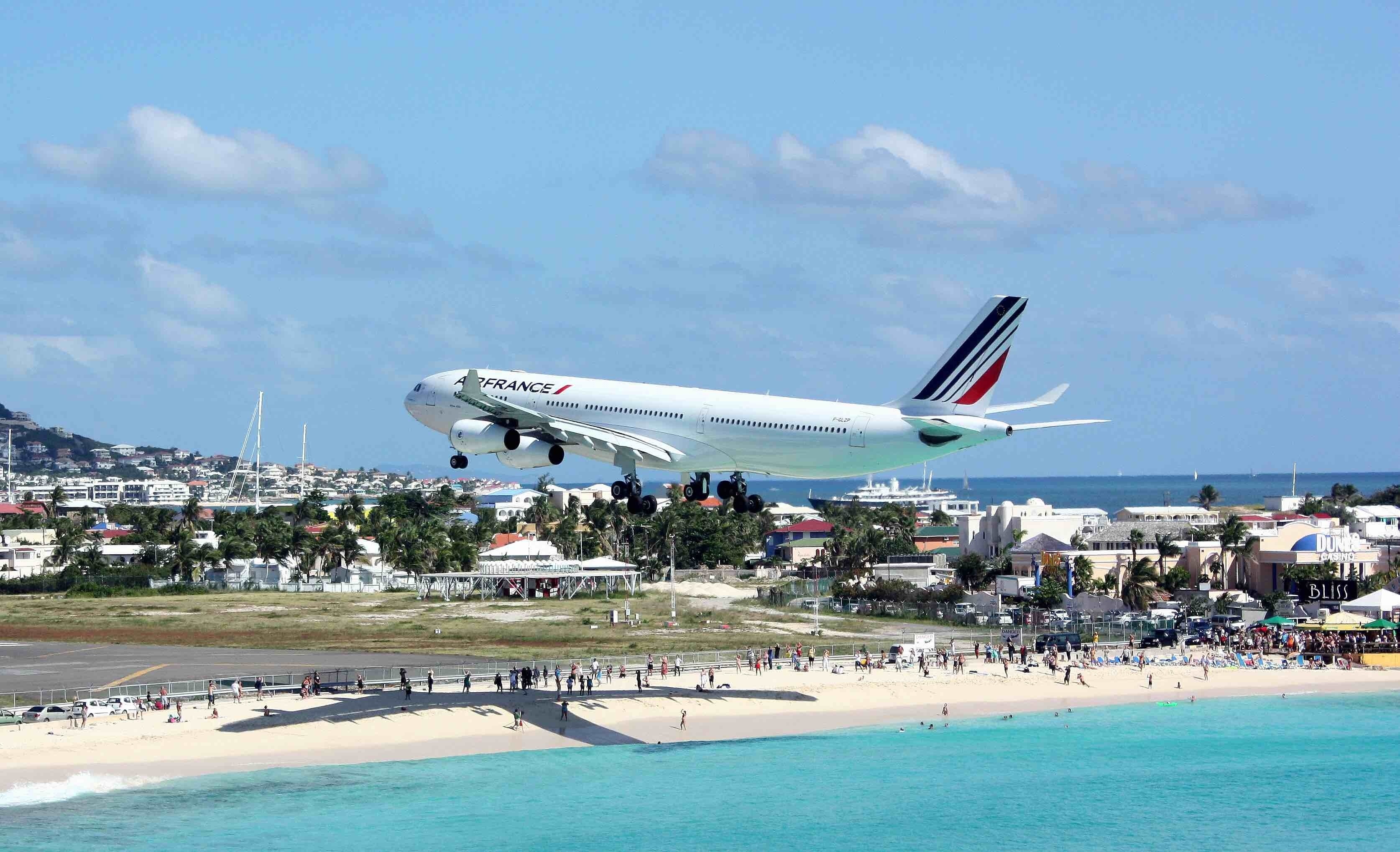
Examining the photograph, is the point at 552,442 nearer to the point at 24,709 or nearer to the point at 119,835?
the point at 119,835

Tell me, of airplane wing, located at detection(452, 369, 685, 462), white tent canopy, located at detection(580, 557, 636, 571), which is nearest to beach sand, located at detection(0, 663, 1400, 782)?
airplane wing, located at detection(452, 369, 685, 462)

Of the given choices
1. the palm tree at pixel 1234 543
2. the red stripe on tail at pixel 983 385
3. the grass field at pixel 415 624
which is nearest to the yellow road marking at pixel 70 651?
the grass field at pixel 415 624

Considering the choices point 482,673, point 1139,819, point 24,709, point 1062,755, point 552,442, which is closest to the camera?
point 552,442

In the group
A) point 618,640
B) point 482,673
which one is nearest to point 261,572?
point 618,640

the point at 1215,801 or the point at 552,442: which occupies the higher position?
the point at 552,442

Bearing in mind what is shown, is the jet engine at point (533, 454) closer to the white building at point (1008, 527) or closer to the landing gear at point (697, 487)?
the landing gear at point (697, 487)

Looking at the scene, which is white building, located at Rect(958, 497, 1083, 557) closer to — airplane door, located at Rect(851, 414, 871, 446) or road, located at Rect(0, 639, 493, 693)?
road, located at Rect(0, 639, 493, 693)
